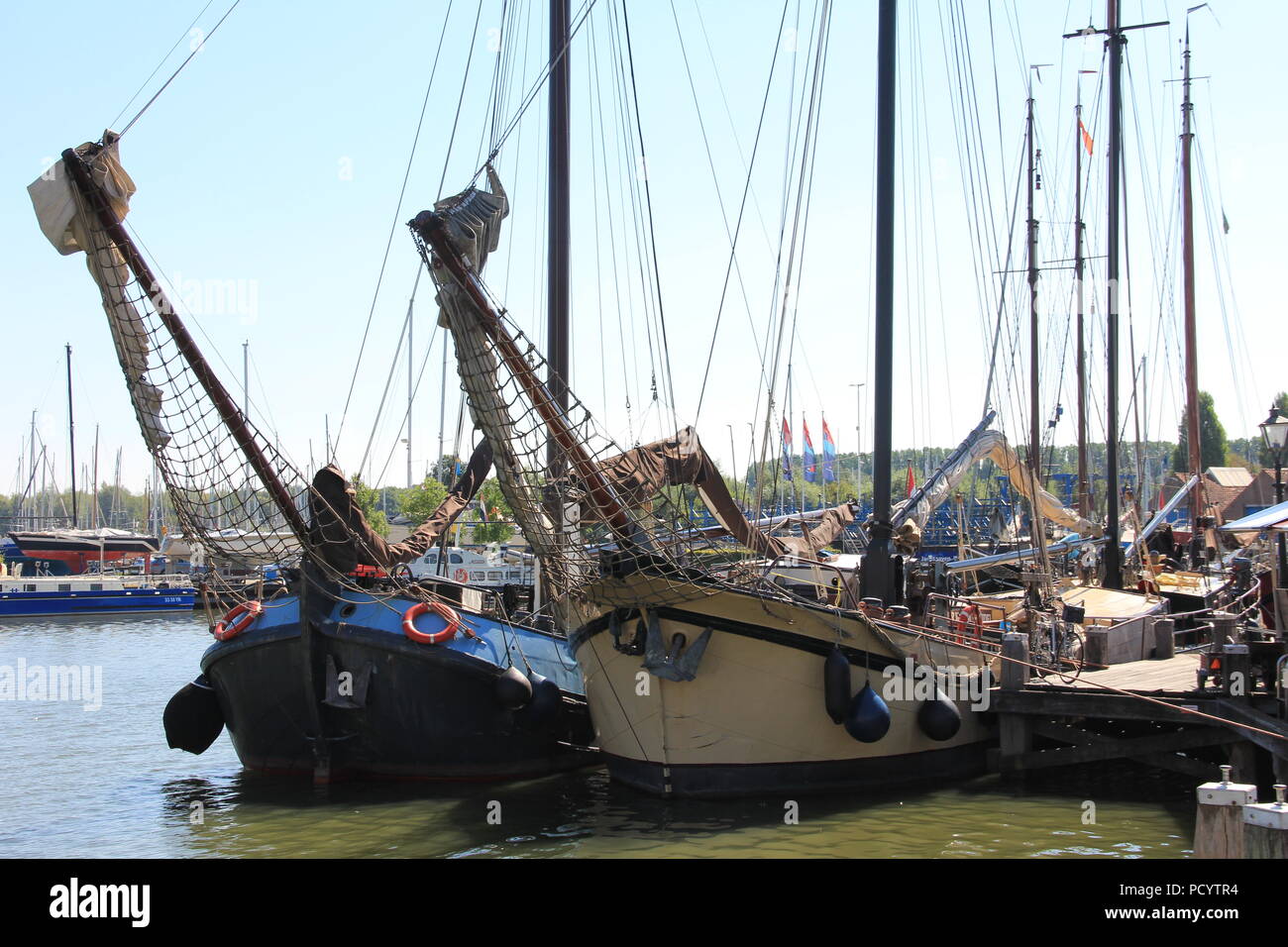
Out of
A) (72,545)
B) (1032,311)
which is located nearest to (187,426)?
(1032,311)

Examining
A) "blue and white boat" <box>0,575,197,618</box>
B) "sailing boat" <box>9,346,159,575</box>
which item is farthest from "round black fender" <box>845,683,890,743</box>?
"sailing boat" <box>9,346,159,575</box>

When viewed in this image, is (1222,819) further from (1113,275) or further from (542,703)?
(1113,275)

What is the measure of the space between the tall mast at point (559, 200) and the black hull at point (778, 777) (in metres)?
7.57

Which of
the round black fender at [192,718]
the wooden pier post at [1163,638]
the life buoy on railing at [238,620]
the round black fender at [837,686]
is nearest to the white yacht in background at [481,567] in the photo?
the round black fender at [192,718]

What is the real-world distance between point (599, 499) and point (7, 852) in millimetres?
7555

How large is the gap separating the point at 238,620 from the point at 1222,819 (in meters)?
12.4

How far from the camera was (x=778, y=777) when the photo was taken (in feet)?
46.0

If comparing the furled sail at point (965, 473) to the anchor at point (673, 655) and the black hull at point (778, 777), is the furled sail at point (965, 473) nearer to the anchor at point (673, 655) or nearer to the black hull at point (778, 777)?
the black hull at point (778, 777)

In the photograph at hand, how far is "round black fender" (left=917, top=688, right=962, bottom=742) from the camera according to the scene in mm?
14391

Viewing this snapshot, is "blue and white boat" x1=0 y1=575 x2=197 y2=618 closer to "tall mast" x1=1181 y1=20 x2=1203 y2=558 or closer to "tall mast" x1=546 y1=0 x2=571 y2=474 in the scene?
"tall mast" x1=546 y1=0 x2=571 y2=474

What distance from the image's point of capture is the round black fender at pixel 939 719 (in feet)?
47.2
